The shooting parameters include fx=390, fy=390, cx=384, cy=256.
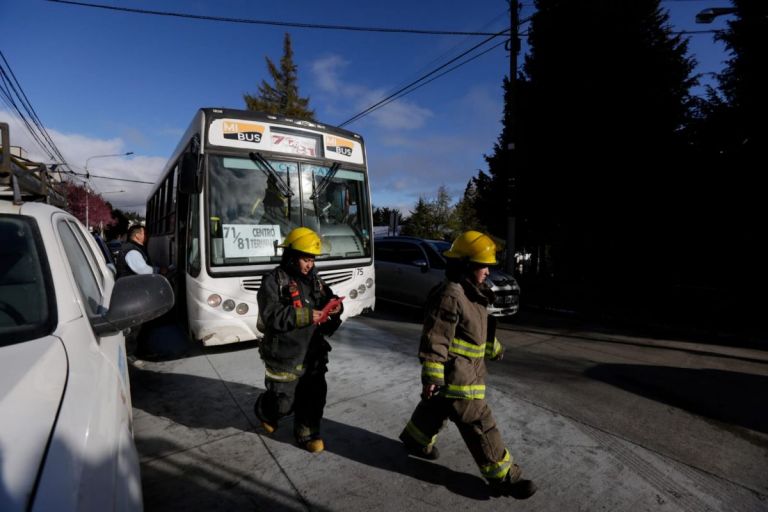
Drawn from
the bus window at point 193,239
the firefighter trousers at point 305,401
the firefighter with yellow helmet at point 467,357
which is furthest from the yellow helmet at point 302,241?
Answer: the bus window at point 193,239

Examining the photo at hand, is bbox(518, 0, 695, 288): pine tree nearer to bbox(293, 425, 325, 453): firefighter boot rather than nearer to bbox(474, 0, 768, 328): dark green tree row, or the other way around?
bbox(474, 0, 768, 328): dark green tree row

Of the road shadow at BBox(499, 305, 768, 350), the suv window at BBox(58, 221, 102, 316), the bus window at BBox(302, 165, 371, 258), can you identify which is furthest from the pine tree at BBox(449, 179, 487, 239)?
the suv window at BBox(58, 221, 102, 316)

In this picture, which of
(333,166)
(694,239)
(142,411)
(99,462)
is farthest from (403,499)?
(694,239)

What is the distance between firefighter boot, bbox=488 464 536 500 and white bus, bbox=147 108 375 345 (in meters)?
3.20

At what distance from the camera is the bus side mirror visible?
4.66 meters

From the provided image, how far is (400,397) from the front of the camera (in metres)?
4.09

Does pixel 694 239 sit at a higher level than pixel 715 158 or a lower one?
lower

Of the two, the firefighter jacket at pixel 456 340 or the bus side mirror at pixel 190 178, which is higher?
the bus side mirror at pixel 190 178

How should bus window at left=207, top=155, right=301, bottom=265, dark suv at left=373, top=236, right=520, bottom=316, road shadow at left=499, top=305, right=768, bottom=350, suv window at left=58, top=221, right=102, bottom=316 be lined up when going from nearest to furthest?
suv window at left=58, top=221, right=102, bottom=316
bus window at left=207, top=155, right=301, bottom=265
road shadow at left=499, top=305, right=768, bottom=350
dark suv at left=373, top=236, right=520, bottom=316

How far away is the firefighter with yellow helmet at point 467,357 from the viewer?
243 cm

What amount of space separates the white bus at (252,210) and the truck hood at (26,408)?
3.26 meters

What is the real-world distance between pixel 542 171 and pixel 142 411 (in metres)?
13.2

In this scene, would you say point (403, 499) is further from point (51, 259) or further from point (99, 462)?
point (51, 259)

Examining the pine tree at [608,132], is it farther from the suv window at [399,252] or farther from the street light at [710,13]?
the suv window at [399,252]
